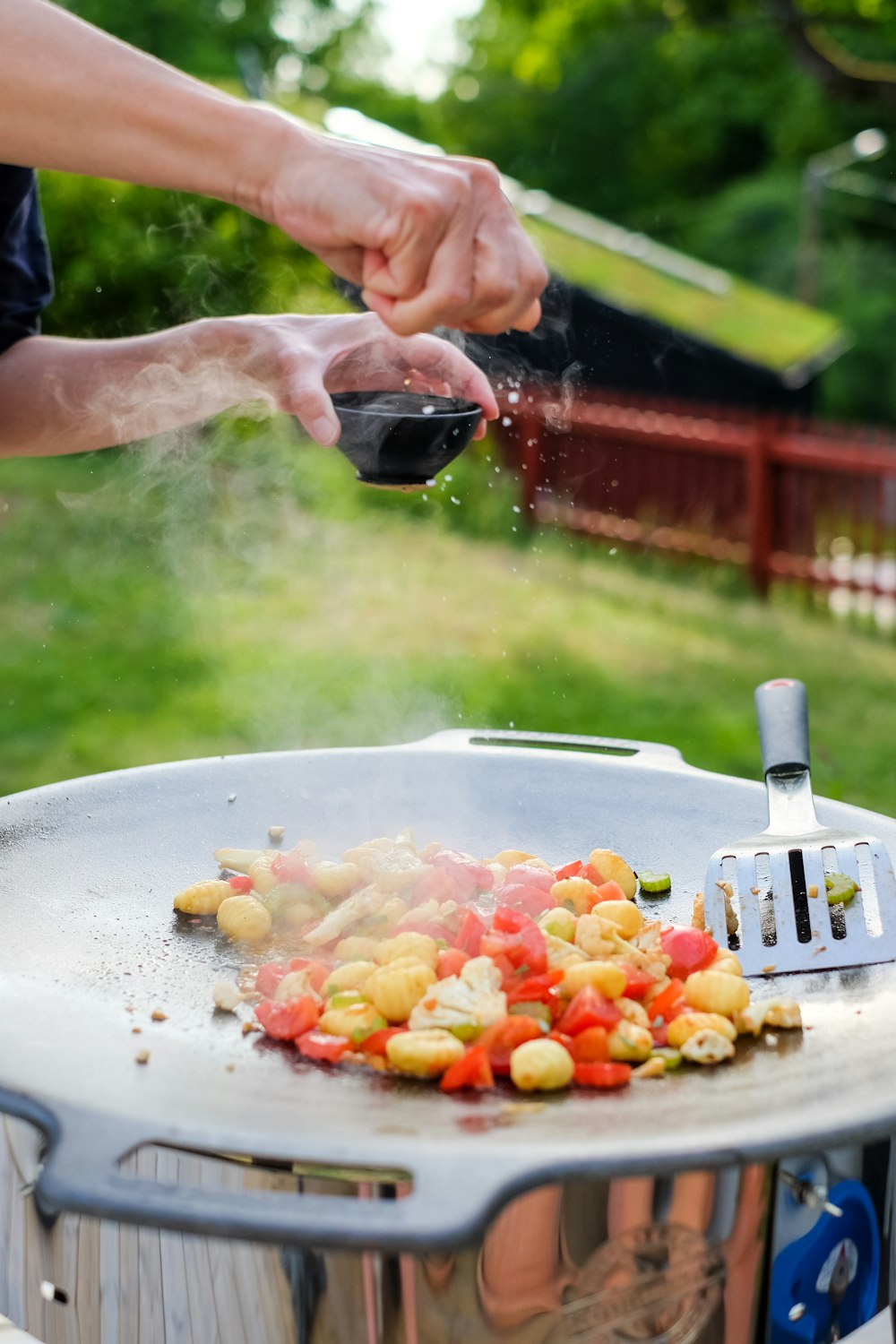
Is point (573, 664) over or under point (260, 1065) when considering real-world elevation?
over

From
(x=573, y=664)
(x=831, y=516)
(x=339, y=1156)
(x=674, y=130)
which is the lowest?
(x=339, y=1156)

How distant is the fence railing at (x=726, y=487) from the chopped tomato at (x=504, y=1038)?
6.22 metres

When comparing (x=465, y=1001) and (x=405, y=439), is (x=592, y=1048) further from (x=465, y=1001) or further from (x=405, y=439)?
(x=405, y=439)

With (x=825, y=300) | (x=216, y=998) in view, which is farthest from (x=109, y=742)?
(x=825, y=300)

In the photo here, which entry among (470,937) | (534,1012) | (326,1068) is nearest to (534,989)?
(534,1012)

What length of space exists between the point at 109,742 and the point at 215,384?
368cm

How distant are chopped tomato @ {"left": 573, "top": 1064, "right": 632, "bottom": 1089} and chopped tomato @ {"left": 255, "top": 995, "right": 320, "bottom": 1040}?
1.00 ft

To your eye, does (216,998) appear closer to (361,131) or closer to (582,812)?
(582,812)

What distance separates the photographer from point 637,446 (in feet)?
29.0

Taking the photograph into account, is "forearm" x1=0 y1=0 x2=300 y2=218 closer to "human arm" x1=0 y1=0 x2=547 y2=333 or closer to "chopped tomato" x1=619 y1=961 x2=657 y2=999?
"human arm" x1=0 y1=0 x2=547 y2=333

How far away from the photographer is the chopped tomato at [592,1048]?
1439 mm

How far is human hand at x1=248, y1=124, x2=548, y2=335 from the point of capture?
51.3 inches

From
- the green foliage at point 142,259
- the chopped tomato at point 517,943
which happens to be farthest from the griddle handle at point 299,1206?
the green foliage at point 142,259

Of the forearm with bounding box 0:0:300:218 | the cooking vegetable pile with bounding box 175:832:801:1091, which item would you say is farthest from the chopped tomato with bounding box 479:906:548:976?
the forearm with bounding box 0:0:300:218
